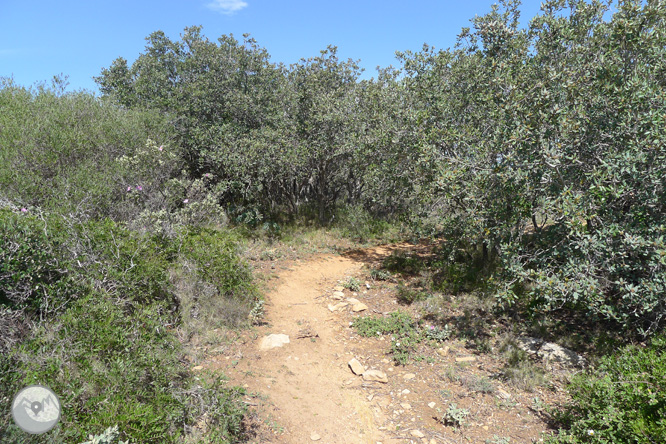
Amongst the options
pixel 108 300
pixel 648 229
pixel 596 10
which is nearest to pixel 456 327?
pixel 648 229

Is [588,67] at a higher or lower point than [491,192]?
higher

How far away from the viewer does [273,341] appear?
276 inches

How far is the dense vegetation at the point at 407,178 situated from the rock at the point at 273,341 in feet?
2.67

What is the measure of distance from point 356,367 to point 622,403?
3.67 meters

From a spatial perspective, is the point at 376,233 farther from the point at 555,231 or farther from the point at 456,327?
the point at 555,231

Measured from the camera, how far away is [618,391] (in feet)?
14.6

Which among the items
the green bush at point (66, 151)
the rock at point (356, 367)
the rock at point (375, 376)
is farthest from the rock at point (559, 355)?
the green bush at point (66, 151)

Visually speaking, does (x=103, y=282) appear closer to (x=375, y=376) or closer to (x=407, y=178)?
(x=375, y=376)

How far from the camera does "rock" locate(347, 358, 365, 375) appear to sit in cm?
640

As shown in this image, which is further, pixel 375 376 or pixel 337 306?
pixel 337 306

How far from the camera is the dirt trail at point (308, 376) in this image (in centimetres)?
507

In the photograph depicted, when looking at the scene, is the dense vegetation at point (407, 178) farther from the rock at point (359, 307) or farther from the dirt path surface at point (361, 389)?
the rock at point (359, 307)

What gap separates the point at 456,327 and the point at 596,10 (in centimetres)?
673

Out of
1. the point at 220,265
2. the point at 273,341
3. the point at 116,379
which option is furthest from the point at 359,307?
the point at 116,379
